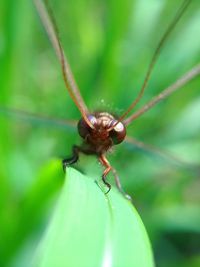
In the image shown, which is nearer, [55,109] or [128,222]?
[128,222]

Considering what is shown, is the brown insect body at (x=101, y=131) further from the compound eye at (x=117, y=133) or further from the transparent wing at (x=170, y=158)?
the transparent wing at (x=170, y=158)

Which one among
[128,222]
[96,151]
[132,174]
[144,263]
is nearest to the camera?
[144,263]

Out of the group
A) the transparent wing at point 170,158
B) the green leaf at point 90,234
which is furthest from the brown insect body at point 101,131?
the transparent wing at point 170,158

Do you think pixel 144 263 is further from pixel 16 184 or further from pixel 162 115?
pixel 162 115

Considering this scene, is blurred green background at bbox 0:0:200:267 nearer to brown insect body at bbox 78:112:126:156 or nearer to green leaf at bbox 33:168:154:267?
brown insect body at bbox 78:112:126:156

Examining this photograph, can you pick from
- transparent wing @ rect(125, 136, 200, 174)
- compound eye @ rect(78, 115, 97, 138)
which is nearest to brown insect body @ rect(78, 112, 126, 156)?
compound eye @ rect(78, 115, 97, 138)

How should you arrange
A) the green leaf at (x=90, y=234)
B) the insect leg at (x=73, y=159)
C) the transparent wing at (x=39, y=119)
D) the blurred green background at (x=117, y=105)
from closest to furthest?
the green leaf at (x=90, y=234) → the insect leg at (x=73, y=159) → the transparent wing at (x=39, y=119) → the blurred green background at (x=117, y=105)

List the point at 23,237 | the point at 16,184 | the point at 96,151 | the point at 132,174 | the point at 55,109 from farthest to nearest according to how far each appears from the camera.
Result: the point at 55,109, the point at 132,174, the point at 16,184, the point at 23,237, the point at 96,151

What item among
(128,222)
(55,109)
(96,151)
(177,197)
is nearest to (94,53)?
(55,109)
